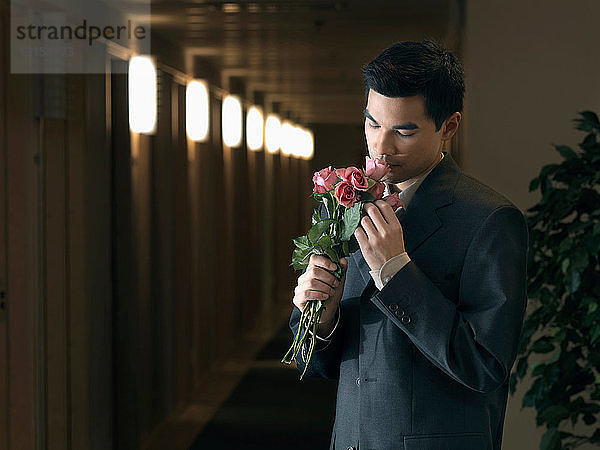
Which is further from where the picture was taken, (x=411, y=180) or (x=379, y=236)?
(x=411, y=180)

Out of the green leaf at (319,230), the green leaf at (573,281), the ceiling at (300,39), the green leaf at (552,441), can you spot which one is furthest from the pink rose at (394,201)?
the ceiling at (300,39)

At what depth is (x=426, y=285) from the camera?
4.42 ft

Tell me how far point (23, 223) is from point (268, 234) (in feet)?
3.41

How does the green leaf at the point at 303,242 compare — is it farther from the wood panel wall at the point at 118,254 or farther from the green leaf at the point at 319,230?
the wood panel wall at the point at 118,254

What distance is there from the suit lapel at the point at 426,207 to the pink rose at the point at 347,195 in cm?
11

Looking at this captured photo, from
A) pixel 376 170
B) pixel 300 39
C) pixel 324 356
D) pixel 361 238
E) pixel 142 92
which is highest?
pixel 300 39

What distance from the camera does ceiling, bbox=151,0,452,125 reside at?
367cm

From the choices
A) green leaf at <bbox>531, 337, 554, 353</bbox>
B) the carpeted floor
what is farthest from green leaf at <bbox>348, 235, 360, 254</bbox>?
the carpeted floor

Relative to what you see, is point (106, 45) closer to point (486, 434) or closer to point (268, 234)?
point (268, 234)

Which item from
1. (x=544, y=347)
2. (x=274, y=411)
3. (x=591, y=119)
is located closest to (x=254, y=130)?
(x=274, y=411)

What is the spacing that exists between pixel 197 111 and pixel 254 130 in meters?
0.27

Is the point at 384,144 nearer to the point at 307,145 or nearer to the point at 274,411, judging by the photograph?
the point at 307,145

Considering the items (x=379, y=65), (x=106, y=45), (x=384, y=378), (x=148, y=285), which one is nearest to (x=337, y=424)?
(x=384, y=378)

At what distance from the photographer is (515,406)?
383cm
